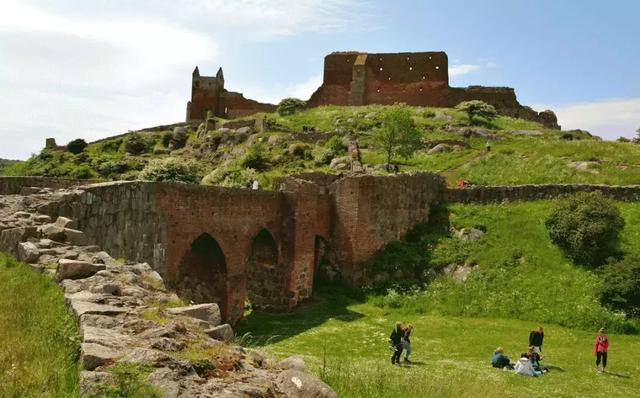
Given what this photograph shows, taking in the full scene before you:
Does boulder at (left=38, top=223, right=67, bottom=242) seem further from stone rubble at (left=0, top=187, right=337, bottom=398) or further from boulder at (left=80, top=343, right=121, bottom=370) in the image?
boulder at (left=80, top=343, right=121, bottom=370)

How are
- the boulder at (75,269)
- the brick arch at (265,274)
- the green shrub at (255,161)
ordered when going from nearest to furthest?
the boulder at (75,269)
the brick arch at (265,274)
the green shrub at (255,161)

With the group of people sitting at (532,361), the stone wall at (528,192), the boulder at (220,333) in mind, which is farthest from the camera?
the stone wall at (528,192)

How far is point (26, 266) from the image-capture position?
10531 millimetres

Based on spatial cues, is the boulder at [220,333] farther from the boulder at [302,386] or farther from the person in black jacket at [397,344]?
the person in black jacket at [397,344]

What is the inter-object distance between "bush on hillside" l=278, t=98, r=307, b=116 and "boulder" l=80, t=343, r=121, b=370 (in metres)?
67.5

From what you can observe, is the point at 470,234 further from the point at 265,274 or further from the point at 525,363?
the point at 525,363

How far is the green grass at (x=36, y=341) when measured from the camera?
5465 mm

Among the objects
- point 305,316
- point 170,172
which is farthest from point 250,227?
point 170,172

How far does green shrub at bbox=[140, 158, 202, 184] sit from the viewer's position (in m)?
44.2

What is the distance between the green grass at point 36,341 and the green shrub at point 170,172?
34889 millimetres

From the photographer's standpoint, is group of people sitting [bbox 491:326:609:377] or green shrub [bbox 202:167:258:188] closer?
group of people sitting [bbox 491:326:609:377]

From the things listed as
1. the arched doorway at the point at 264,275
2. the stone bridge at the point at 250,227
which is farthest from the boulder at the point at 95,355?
the arched doorway at the point at 264,275

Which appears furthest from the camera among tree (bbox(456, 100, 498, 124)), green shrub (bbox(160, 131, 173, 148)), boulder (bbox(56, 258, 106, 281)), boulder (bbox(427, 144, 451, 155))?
green shrub (bbox(160, 131, 173, 148))

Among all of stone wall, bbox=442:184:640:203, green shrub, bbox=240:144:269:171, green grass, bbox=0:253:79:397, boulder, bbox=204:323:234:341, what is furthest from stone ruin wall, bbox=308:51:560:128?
boulder, bbox=204:323:234:341
